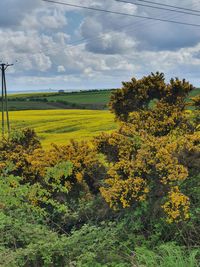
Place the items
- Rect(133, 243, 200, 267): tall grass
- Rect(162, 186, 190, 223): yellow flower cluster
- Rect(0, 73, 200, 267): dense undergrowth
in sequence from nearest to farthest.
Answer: Rect(133, 243, 200, 267): tall grass
Rect(0, 73, 200, 267): dense undergrowth
Rect(162, 186, 190, 223): yellow flower cluster

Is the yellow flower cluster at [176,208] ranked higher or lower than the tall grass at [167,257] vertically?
higher

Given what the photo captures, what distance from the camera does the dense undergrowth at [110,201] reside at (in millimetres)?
6406

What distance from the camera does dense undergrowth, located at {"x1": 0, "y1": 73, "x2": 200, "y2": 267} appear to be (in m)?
6.41

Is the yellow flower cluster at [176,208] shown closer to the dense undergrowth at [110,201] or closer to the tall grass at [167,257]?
the dense undergrowth at [110,201]

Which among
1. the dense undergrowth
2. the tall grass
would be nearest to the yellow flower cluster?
the dense undergrowth

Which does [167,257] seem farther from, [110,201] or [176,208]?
[110,201]

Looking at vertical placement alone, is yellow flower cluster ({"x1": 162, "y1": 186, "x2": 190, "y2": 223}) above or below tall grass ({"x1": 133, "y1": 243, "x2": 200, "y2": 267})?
above

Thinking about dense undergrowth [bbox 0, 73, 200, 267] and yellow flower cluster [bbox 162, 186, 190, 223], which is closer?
dense undergrowth [bbox 0, 73, 200, 267]

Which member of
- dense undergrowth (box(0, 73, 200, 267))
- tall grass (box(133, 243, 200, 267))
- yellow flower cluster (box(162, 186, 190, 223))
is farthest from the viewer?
yellow flower cluster (box(162, 186, 190, 223))

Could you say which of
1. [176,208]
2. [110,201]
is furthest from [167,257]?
[110,201]

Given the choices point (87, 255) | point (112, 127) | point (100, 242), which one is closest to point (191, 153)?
point (100, 242)

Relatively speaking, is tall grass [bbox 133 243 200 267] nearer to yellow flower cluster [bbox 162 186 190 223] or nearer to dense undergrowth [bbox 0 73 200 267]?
dense undergrowth [bbox 0 73 200 267]

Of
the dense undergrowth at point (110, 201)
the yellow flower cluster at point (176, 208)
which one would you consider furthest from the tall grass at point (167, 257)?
the yellow flower cluster at point (176, 208)

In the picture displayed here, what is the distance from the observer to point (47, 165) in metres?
8.95
